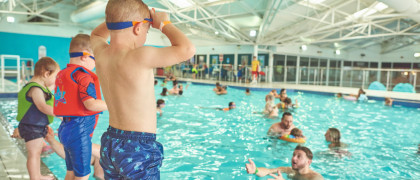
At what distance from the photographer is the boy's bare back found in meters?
1.25

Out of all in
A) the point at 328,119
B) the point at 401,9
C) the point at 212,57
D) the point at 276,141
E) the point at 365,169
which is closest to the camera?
the point at 365,169

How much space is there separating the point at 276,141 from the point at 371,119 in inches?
184

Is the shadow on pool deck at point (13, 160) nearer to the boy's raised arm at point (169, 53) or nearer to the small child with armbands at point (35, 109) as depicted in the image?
the small child with armbands at point (35, 109)

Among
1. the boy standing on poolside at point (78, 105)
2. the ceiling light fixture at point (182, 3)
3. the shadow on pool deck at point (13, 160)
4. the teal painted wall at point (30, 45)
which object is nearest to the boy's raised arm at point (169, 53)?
the boy standing on poolside at point (78, 105)

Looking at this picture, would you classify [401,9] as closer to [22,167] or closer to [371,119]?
[371,119]

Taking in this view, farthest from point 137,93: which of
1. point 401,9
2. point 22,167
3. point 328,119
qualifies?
point 401,9

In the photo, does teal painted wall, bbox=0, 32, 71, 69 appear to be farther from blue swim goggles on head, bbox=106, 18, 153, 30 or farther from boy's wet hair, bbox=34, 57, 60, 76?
blue swim goggles on head, bbox=106, 18, 153, 30

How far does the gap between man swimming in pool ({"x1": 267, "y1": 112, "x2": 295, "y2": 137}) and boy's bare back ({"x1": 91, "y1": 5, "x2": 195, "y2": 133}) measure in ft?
15.3

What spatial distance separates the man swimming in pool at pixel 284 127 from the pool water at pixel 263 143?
289mm

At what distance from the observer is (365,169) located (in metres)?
4.27

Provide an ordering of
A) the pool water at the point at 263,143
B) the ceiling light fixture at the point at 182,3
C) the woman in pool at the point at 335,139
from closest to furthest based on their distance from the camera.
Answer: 1. the pool water at the point at 263,143
2. the woman in pool at the point at 335,139
3. the ceiling light fixture at the point at 182,3

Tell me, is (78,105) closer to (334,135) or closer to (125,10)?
(125,10)

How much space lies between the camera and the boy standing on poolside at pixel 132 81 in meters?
1.27

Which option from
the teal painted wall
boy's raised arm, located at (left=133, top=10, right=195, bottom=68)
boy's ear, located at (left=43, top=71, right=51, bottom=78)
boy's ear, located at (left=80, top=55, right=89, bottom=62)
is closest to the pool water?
boy's ear, located at (left=43, top=71, right=51, bottom=78)
